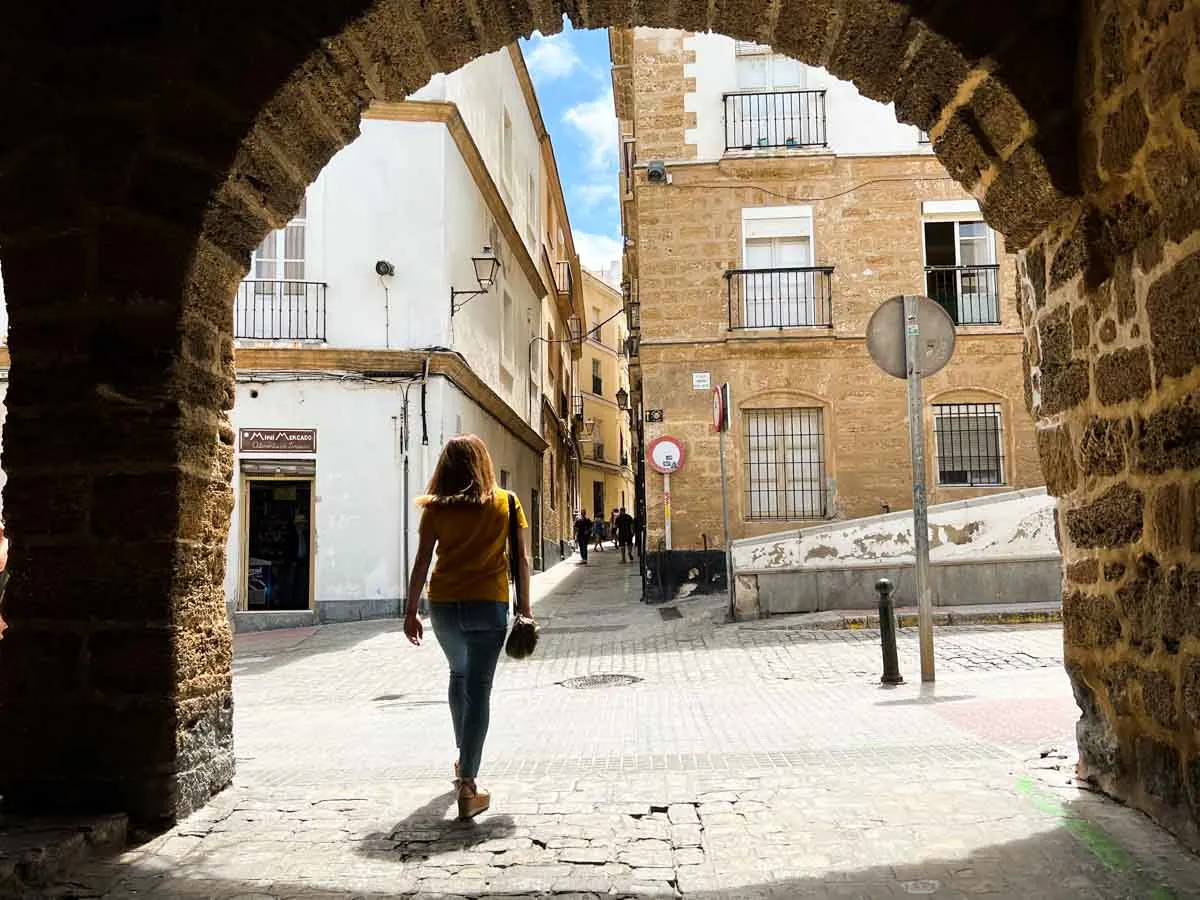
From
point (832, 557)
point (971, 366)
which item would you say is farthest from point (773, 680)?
point (971, 366)

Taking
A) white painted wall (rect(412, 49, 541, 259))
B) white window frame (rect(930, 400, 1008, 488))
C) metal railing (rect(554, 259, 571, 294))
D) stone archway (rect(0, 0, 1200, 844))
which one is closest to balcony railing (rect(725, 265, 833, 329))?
white window frame (rect(930, 400, 1008, 488))

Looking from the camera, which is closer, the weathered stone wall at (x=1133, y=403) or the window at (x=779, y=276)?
Result: the weathered stone wall at (x=1133, y=403)

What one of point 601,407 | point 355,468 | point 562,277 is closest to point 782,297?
point 355,468

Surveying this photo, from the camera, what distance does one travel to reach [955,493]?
621 inches

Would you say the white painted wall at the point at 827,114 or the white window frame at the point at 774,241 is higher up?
the white painted wall at the point at 827,114

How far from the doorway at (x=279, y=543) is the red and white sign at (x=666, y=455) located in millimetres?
4723

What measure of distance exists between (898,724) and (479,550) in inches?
109

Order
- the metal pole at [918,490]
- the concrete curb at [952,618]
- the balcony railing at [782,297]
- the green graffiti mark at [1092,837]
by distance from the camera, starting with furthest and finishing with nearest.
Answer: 1. the balcony railing at [782,297]
2. the concrete curb at [952,618]
3. the metal pole at [918,490]
4. the green graffiti mark at [1092,837]

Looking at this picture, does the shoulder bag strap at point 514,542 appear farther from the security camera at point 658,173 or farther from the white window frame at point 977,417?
the white window frame at point 977,417

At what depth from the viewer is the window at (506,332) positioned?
63.9ft

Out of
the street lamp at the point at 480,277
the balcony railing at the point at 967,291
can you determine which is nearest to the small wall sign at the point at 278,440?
the street lamp at the point at 480,277

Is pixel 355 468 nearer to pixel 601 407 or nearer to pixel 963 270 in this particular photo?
pixel 963 270

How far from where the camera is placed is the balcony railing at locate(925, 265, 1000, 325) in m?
16.0

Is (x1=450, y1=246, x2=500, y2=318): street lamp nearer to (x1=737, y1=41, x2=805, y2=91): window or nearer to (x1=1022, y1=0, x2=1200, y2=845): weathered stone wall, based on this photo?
(x1=737, y1=41, x2=805, y2=91): window
